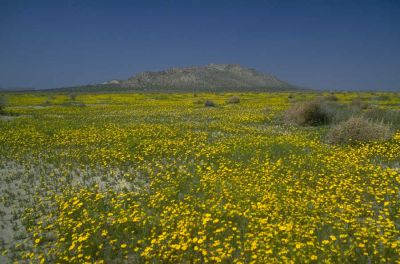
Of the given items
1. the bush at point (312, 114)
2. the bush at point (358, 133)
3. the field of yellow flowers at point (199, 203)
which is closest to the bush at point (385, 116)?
the bush at point (312, 114)

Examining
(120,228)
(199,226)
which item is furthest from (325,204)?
(120,228)

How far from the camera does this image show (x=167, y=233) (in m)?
6.12

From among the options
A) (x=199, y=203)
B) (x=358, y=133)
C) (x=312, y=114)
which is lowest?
(x=199, y=203)

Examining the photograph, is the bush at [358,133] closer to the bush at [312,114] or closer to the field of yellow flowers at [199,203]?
the field of yellow flowers at [199,203]

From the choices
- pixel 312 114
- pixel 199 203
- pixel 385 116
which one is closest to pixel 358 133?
pixel 385 116

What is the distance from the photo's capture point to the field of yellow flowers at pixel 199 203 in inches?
221

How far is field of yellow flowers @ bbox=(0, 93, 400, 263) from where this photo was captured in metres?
5.61

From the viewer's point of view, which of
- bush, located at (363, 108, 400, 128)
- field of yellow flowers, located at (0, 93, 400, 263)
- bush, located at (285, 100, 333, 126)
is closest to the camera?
field of yellow flowers, located at (0, 93, 400, 263)

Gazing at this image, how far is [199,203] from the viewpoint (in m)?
7.58

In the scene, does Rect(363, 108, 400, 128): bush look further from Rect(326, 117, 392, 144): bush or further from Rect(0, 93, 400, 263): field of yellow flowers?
Rect(0, 93, 400, 263): field of yellow flowers

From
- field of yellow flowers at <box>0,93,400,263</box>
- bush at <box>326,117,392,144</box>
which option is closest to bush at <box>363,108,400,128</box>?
bush at <box>326,117,392,144</box>

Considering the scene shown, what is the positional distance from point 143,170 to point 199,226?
16.3 feet

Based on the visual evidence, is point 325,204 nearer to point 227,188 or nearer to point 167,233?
point 227,188

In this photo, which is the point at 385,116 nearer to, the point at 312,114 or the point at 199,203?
the point at 312,114
